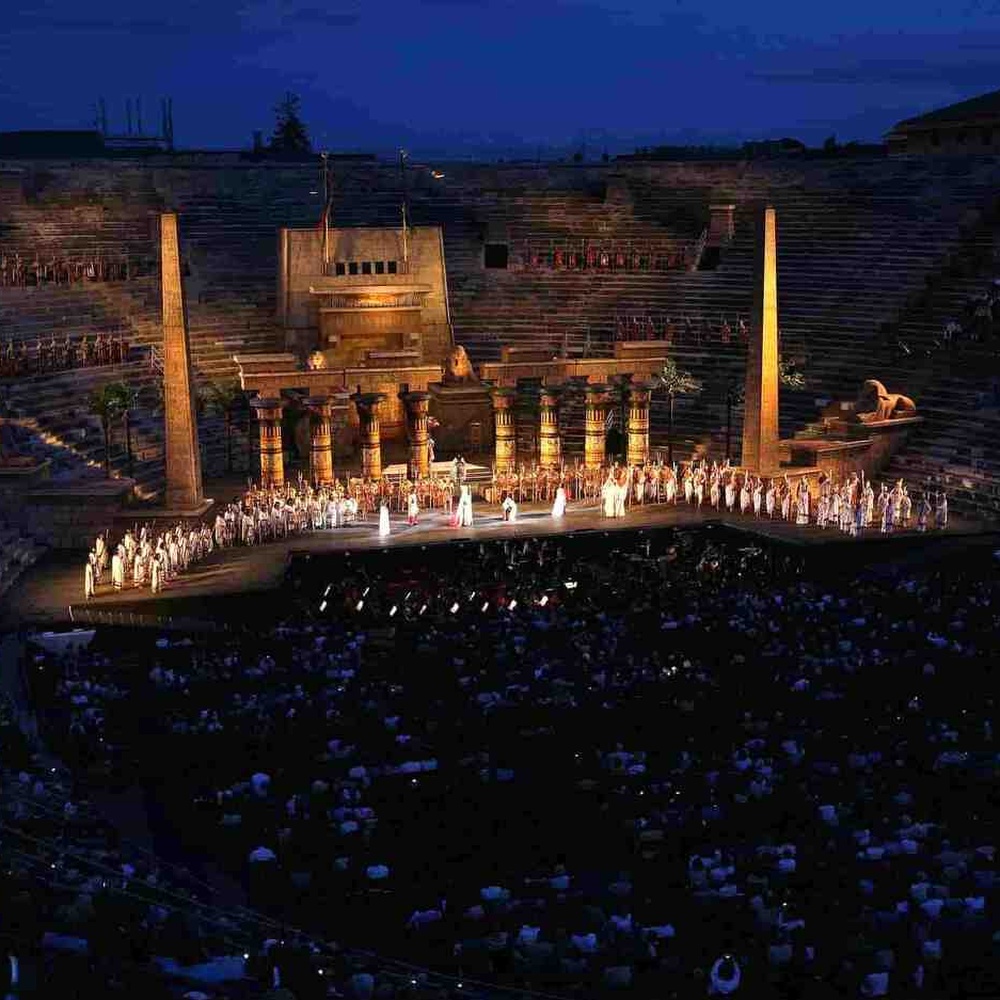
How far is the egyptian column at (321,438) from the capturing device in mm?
58106

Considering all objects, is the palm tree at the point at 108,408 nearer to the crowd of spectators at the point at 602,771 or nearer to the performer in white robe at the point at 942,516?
the crowd of spectators at the point at 602,771

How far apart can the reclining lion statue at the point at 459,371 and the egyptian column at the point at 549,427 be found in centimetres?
470

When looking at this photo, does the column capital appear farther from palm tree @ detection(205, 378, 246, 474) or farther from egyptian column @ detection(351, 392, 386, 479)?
palm tree @ detection(205, 378, 246, 474)

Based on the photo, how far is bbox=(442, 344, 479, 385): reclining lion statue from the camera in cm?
6506

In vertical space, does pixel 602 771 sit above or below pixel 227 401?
above

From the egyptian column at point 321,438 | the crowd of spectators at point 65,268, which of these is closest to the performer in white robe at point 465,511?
the egyptian column at point 321,438

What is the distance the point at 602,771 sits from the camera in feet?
94.8

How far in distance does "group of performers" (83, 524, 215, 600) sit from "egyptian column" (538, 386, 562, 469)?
16764mm

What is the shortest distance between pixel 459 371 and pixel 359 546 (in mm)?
17483

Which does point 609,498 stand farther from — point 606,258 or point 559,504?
point 606,258

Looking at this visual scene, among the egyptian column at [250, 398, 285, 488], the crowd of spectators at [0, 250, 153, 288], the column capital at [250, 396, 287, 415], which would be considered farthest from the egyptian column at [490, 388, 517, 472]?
the crowd of spectators at [0, 250, 153, 288]

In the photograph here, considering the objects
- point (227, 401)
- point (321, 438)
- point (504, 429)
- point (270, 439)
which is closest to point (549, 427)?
point (504, 429)

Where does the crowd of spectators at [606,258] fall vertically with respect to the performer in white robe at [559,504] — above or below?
above

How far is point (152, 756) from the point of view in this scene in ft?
97.9
